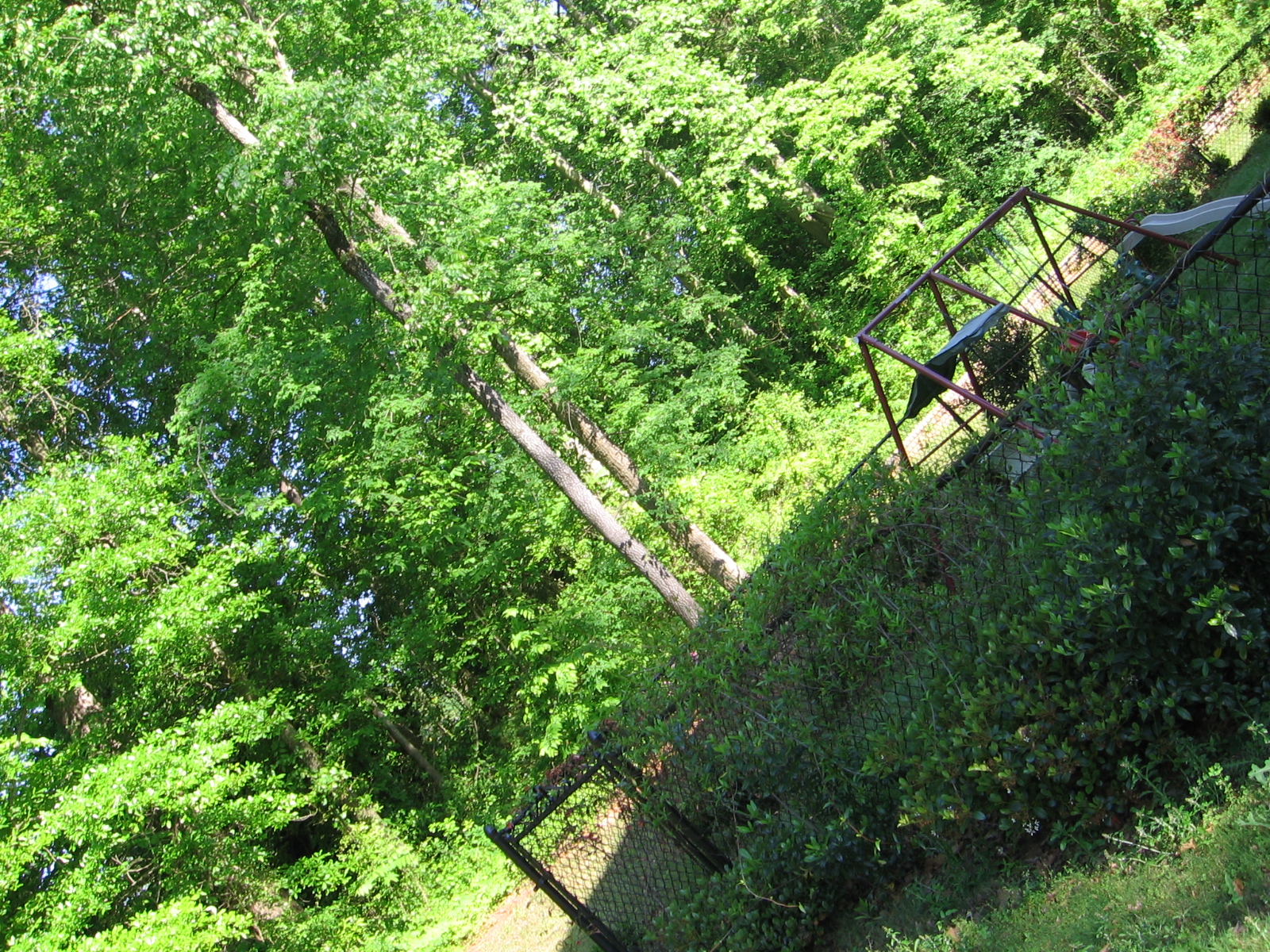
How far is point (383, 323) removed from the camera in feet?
43.5

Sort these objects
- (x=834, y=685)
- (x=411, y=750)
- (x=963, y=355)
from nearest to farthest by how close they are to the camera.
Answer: (x=834, y=685) < (x=963, y=355) < (x=411, y=750)

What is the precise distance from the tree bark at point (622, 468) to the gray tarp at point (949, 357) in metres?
3.65

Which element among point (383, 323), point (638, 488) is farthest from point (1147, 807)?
point (383, 323)

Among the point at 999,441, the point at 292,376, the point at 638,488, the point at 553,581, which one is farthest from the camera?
the point at 553,581

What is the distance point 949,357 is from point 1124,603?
385cm

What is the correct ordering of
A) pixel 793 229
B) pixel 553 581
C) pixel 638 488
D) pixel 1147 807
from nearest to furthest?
pixel 1147 807 < pixel 638 488 < pixel 553 581 < pixel 793 229

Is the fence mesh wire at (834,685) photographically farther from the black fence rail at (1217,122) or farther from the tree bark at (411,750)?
the tree bark at (411,750)

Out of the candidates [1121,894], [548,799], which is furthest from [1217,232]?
[548,799]

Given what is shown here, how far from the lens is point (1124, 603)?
379 centimetres

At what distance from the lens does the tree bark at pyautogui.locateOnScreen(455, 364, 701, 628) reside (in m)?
10.8

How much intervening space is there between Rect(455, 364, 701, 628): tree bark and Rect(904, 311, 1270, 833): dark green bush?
246 inches

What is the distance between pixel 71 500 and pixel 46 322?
4.81m

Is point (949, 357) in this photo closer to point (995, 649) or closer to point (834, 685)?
point (834, 685)

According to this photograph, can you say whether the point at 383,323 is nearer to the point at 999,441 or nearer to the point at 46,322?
the point at 46,322
